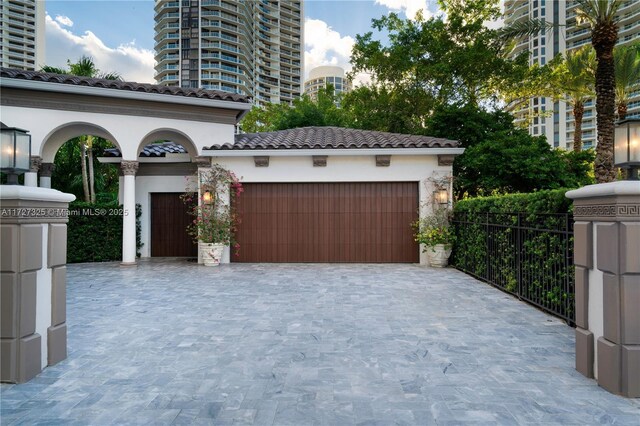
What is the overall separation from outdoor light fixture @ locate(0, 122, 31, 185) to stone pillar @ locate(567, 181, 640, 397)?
535 cm

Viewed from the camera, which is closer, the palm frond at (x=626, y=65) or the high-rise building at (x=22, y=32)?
the palm frond at (x=626, y=65)

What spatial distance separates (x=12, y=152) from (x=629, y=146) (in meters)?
5.71

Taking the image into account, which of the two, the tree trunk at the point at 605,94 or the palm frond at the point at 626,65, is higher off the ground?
the palm frond at the point at 626,65

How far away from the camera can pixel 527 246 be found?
5.85 metres

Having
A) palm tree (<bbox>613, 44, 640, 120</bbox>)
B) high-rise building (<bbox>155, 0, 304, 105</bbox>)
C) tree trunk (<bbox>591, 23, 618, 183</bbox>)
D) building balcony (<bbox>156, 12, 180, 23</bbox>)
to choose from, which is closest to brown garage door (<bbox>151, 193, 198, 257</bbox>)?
tree trunk (<bbox>591, 23, 618, 183</bbox>)

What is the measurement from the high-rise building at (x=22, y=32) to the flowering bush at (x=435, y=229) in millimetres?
88235

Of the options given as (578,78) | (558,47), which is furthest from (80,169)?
(558,47)

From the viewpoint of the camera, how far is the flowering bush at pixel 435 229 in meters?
9.94

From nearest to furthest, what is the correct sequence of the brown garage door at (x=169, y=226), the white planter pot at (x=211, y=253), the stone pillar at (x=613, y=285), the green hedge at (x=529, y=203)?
the stone pillar at (x=613, y=285) < the green hedge at (x=529, y=203) < the white planter pot at (x=211, y=253) < the brown garage door at (x=169, y=226)

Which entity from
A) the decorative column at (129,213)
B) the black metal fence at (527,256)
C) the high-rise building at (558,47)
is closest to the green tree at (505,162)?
the black metal fence at (527,256)

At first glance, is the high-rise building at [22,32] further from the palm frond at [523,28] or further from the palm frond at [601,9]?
the palm frond at [601,9]

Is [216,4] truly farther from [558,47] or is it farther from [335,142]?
[335,142]

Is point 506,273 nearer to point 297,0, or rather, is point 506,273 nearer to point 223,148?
point 223,148

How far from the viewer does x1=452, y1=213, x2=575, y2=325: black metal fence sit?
4.84m
